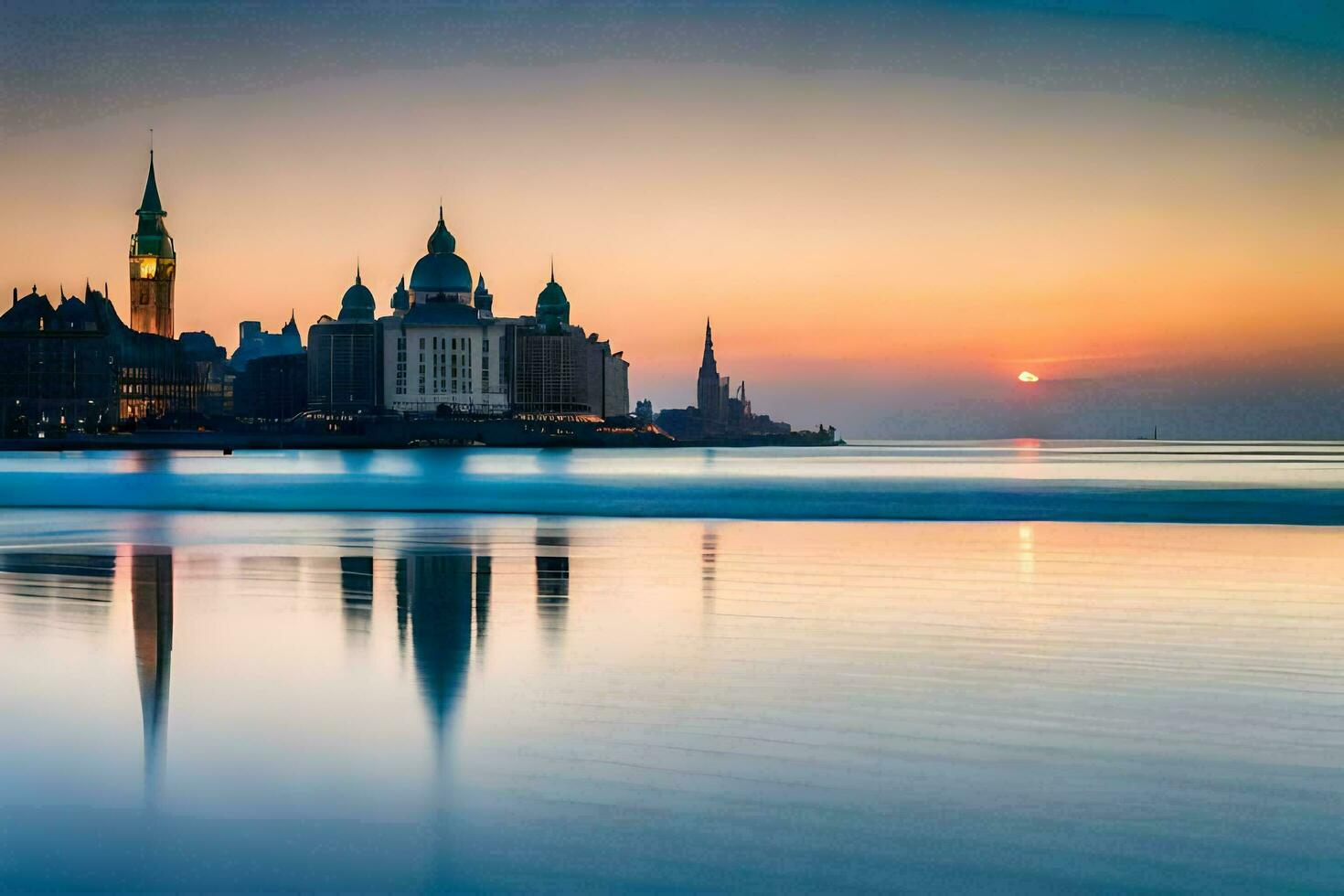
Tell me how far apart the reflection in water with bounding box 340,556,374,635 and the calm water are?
156 mm

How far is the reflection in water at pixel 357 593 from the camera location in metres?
17.2

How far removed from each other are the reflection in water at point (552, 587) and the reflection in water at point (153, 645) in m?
3.96

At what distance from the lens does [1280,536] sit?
34.6 m

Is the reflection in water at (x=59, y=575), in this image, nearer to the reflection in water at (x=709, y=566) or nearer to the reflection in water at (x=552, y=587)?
the reflection in water at (x=552, y=587)

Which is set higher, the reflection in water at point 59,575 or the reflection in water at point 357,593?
the reflection in water at point 59,575

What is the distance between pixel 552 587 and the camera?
71.6 feet

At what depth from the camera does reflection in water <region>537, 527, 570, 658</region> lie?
16.4 m

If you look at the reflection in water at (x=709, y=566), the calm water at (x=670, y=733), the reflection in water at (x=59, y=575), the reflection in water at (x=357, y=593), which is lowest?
the calm water at (x=670, y=733)

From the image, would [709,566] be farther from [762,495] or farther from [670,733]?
[762,495]

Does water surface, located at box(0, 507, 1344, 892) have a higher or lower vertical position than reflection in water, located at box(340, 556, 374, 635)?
lower

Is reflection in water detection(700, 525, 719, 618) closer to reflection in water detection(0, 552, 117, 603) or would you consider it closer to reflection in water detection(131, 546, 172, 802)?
reflection in water detection(131, 546, 172, 802)

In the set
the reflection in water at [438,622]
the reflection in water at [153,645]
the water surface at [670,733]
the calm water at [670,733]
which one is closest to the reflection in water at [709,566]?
the water surface at [670,733]

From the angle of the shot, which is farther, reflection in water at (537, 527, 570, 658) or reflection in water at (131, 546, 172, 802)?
reflection in water at (537, 527, 570, 658)

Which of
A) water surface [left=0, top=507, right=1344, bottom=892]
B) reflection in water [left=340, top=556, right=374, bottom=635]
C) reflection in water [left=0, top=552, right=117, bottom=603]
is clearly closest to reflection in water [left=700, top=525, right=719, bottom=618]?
water surface [left=0, top=507, right=1344, bottom=892]
